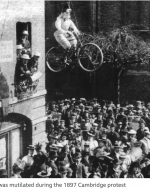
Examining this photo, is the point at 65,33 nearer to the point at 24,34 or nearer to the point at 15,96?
the point at 24,34

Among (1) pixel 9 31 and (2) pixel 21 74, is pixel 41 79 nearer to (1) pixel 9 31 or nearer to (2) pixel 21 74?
(2) pixel 21 74

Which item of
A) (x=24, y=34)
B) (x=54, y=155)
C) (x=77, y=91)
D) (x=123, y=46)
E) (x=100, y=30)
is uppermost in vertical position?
(x=100, y=30)

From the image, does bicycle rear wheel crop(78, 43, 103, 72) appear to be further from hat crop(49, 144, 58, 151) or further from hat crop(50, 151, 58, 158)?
hat crop(50, 151, 58, 158)

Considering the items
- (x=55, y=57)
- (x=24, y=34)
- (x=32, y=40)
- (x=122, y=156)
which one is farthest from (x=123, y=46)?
(x=122, y=156)

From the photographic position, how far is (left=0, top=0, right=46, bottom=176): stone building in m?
9.34

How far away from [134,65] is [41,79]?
257 centimetres

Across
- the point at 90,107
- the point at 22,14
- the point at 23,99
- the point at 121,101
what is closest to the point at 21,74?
the point at 23,99

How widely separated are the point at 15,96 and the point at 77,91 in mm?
2891

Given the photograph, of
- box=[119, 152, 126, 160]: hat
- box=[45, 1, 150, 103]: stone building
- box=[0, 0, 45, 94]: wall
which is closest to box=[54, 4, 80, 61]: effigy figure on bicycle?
box=[45, 1, 150, 103]: stone building

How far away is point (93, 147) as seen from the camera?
29.6 ft

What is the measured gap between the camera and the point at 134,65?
37.5 ft

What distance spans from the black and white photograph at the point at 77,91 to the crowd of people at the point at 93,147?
2 centimetres

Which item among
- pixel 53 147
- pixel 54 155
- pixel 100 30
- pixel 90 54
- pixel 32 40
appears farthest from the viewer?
pixel 100 30

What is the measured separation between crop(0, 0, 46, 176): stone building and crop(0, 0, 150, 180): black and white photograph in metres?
0.02
